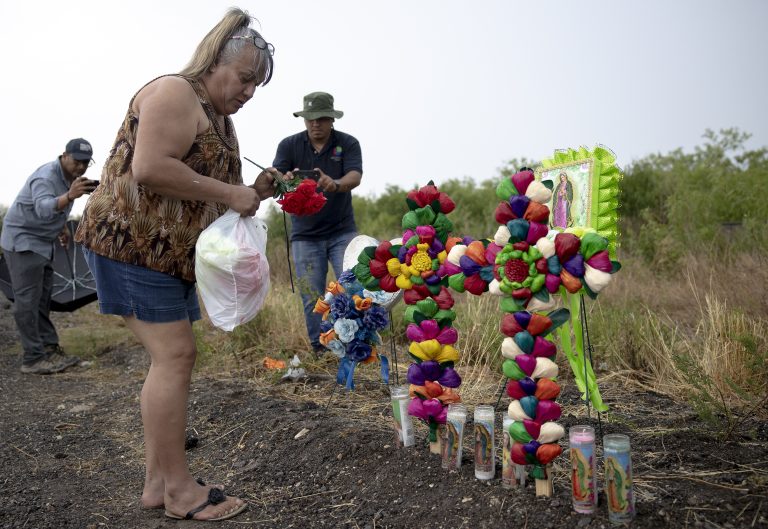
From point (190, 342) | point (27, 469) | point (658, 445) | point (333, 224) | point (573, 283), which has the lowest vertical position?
point (27, 469)

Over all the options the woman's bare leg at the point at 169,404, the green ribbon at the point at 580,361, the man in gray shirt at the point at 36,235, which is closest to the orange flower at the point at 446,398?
the green ribbon at the point at 580,361

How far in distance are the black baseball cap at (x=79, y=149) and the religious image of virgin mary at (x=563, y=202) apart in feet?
15.6

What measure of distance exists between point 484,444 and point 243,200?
4.58ft

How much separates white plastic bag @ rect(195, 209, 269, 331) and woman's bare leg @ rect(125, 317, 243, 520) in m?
0.17

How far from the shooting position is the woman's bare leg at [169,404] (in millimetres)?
2826

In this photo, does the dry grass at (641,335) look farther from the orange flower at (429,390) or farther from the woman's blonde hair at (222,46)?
the woman's blonde hair at (222,46)

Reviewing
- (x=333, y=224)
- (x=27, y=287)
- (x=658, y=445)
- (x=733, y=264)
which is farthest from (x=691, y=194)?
(x=27, y=287)

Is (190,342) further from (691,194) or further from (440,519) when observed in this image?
(691,194)

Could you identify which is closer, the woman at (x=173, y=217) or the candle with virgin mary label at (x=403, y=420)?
the woman at (x=173, y=217)

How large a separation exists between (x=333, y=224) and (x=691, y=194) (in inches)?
218

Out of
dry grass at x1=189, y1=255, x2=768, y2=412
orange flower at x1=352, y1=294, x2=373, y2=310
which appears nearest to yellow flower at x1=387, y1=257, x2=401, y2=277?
orange flower at x1=352, y1=294, x2=373, y2=310

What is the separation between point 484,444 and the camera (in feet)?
9.54

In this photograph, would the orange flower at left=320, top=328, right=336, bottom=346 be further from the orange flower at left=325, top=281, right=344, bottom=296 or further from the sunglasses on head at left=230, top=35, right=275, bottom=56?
the sunglasses on head at left=230, top=35, right=275, bottom=56

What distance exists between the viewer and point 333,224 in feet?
18.6
